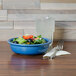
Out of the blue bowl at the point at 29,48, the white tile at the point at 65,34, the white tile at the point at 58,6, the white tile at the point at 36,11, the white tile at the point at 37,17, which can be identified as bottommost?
the blue bowl at the point at 29,48

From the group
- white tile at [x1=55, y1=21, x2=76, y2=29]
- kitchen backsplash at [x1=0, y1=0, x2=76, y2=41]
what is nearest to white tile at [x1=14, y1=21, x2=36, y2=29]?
kitchen backsplash at [x1=0, y1=0, x2=76, y2=41]

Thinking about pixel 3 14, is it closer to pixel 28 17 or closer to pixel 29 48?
pixel 28 17

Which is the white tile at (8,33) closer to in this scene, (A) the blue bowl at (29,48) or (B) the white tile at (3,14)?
(B) the white tile at (3,14)

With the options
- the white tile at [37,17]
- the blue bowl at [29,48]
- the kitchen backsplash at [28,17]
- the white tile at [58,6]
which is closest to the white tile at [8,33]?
the kitchen backsplash at [28,17]

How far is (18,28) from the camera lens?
1.62 meters

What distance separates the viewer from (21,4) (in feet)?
5.20

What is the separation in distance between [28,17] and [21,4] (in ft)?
0.43

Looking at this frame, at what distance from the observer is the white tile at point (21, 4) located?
1.58 metres

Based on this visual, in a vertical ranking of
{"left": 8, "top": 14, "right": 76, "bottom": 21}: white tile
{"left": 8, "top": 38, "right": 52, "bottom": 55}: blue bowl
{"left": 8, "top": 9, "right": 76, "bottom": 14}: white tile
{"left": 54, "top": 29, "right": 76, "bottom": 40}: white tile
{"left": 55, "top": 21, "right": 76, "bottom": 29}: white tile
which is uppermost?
{"left": 8, "top": 9, "right": 76, "bottom": 14}: white tile

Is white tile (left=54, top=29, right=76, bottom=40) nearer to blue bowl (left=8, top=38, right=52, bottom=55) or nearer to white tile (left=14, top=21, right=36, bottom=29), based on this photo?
white tile (left=14, top=21, right=36, bottom=29)

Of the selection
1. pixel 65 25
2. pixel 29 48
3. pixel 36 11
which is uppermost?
pixel 36 11

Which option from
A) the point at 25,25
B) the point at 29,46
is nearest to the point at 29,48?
the point at 29,46

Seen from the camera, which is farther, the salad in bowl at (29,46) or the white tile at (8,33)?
the white tile at (8,33)

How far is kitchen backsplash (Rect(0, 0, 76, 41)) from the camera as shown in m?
1.59
